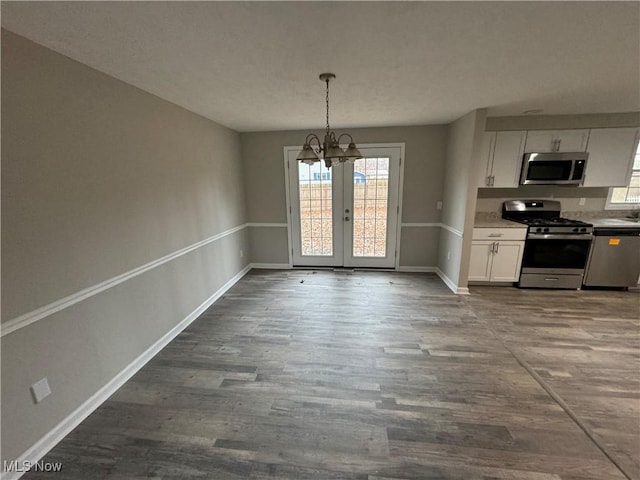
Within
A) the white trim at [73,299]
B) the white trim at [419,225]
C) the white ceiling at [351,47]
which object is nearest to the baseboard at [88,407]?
the white trim at [73,299]

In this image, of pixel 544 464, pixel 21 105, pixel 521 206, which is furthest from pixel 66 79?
pixel 521 206

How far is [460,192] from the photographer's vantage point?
3.66 metres

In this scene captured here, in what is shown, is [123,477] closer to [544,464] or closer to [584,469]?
[544,464]

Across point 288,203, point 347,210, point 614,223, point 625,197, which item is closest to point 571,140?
point 614,223

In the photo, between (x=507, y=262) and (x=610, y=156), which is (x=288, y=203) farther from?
(x=610, y=156)

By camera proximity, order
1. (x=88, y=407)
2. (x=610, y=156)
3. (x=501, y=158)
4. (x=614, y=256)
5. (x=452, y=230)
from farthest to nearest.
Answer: (x=452, y=230)
(x=501, y=158)
(x=610, y=156)
(x=614, y=256)
(x=88, y=407)

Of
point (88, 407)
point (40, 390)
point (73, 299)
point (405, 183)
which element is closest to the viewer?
point (40, 390)

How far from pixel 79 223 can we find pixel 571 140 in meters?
5.64

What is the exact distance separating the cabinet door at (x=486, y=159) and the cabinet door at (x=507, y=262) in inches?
37.1

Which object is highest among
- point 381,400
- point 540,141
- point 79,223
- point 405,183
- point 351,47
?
point 351,47

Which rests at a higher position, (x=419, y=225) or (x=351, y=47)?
(x=351, y=47)

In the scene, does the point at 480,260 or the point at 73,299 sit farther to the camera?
the point at 480,260

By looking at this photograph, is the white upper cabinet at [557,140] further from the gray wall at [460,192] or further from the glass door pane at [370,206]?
the glass door pane at [370,206]

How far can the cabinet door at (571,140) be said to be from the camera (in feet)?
12.0
